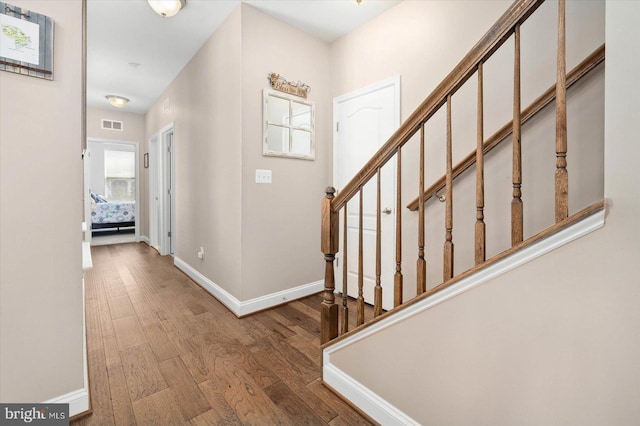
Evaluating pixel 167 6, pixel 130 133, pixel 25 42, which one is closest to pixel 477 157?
pixel 25 42

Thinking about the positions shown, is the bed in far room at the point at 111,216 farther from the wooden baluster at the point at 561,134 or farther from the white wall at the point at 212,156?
the wooden baluster at the point at 561,134

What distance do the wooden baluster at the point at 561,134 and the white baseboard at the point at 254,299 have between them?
2.38 m

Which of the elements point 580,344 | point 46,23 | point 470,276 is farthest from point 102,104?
point 580,344

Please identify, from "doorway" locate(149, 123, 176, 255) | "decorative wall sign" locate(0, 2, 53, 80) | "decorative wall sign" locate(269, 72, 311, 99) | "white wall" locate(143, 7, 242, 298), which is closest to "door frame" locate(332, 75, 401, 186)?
"decorative wall sign" locate(269, 72, 311, 99)

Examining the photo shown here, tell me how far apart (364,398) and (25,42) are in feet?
7.35

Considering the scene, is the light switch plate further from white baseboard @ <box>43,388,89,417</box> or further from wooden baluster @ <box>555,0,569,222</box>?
wooden baluster @ <box>555,0,569,222</box>

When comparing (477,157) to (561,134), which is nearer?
(561,134)

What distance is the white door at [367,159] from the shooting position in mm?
2598

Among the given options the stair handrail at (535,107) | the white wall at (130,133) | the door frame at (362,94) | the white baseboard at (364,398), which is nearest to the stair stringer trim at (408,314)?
the white baseboard at (364,398)

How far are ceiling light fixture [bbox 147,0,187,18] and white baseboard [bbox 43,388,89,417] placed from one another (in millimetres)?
2731

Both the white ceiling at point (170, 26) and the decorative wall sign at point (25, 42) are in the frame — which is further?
the white ceiling at point (170, 26)

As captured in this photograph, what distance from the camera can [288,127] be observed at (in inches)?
112

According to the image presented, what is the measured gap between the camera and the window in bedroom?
27.6ft

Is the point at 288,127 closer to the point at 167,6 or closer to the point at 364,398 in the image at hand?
the point at 167,6
